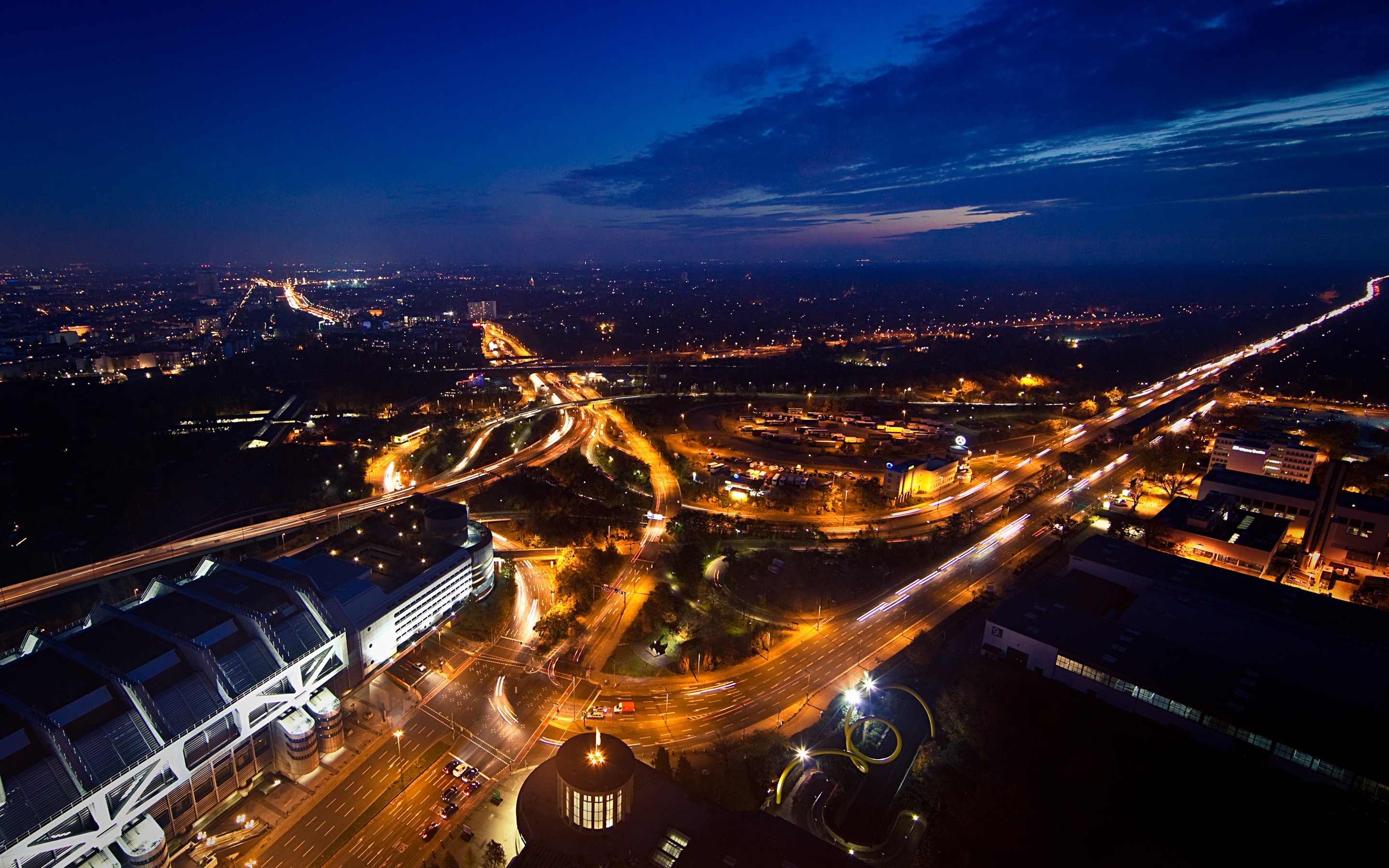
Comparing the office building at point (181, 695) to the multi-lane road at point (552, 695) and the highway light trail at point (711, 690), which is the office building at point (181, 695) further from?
the highway light trail at point (711, 690)

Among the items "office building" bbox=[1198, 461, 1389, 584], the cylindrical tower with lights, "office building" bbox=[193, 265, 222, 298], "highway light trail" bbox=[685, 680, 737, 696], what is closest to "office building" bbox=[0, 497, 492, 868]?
the cylindrical tower with lights

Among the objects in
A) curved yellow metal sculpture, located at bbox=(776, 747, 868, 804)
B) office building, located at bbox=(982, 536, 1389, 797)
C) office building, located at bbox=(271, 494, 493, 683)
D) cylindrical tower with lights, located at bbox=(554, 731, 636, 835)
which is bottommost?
curved yellow metal sculpture, located at bbox=(776, 747, 868, 804)

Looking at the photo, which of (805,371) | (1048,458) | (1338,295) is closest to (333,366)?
(805,371)

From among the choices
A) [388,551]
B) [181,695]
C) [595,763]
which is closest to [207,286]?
[388,551]

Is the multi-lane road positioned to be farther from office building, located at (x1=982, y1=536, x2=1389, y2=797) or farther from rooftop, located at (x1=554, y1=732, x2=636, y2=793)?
office building, located at (x1=982, y1=536, x2=1389, y2=797)

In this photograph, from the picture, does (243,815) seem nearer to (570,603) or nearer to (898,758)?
(570,603)

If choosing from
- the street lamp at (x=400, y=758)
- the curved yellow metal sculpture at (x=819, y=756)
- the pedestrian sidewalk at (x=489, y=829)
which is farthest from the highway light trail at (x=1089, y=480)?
the street lamp at (x=400, y=758)
